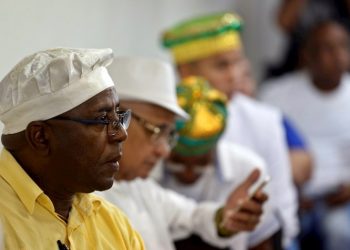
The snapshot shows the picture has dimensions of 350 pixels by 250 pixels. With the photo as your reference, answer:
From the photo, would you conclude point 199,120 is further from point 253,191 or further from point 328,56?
point 328,56

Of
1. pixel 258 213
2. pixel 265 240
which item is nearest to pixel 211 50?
pixel 265 240

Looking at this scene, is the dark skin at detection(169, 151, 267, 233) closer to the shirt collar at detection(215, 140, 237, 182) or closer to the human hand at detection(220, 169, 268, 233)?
the human hand at detection(220, 169, 268, 233)

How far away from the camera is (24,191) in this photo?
1796 mm

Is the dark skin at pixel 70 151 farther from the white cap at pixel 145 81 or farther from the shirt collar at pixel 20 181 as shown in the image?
the white cap at pixel 145 81

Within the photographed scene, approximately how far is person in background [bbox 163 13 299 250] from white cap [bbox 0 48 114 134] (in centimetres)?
169

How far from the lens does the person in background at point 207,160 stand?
2.94 meters

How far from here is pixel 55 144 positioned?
72.0 inches

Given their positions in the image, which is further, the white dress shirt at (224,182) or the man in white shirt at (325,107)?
the man in white shirt at (325,107)

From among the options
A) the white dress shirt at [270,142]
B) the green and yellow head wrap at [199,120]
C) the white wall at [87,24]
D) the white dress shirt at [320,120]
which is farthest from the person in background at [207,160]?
the white dress shirt at [320,120]

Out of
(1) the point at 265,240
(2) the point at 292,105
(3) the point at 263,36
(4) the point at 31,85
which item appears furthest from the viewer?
(3) the point at 263,36

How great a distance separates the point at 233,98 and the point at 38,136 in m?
1.92

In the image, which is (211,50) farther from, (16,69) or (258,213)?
Answer: (16,69)

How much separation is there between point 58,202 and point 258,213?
85cm

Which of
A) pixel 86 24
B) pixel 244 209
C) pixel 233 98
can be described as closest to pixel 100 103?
pixel 244 209
